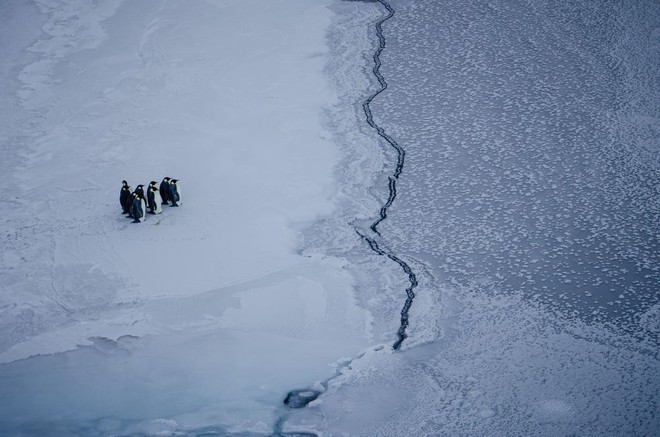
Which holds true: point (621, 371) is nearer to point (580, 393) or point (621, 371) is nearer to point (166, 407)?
point (580, 393)

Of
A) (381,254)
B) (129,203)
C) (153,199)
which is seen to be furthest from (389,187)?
(129,203)

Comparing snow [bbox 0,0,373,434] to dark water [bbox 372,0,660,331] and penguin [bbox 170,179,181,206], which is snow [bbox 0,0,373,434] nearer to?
penguin [bbox 170,179,181,206]

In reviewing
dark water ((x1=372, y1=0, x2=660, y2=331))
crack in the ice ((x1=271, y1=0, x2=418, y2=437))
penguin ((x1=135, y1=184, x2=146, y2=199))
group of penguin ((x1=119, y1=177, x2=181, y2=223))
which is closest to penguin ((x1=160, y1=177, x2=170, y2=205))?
group of penguin ((x1=119, y1=177, x2=181, y2=223))

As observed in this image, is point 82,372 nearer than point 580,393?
No

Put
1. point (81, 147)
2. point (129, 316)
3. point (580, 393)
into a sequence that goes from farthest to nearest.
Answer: point (81, 147) → point (129, 316) → point (580, 393)

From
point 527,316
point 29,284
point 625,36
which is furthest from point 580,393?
point 625,36

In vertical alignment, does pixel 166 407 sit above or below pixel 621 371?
below
